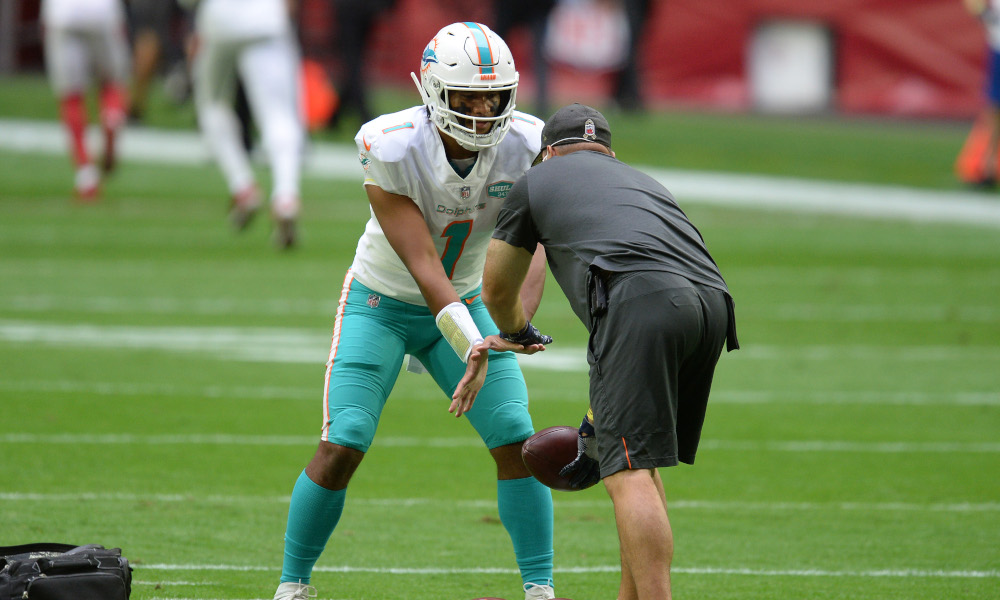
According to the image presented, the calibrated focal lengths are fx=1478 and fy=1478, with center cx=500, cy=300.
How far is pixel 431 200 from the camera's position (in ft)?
16.2

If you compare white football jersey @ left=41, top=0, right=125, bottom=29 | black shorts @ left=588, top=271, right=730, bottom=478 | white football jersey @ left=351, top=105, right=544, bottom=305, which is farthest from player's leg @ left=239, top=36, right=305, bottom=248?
black shorts @ left=588, top=271, right=730, bottom=478

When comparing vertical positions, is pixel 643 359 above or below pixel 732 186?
above

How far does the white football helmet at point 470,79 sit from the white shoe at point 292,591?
154 centimetres

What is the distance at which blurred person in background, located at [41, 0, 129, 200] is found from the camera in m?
14.5

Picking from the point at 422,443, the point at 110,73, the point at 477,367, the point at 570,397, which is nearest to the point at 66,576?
the point at 477,367

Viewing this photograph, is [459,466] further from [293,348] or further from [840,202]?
[840,202]

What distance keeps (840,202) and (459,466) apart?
1104 cm

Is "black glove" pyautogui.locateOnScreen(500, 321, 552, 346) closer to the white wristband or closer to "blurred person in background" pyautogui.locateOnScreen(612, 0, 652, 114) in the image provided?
the white wristband

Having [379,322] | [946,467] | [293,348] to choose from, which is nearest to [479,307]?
[379,322]

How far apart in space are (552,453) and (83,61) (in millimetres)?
11457

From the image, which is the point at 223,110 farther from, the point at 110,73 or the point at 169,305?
the point at 110,73

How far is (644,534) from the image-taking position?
4.16 metres

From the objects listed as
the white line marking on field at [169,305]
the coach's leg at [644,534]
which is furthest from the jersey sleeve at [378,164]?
the white line marking on field at [169,305]

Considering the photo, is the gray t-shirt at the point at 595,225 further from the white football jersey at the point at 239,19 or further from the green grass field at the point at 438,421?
the white football jersey at the point at 239,19
